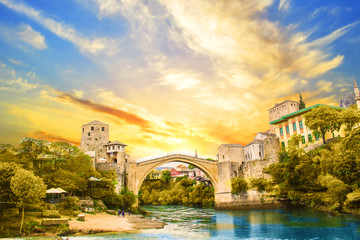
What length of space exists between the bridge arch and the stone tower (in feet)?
25.8

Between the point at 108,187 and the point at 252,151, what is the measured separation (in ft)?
72.1

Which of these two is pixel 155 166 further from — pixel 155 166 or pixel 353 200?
pixel 353 200

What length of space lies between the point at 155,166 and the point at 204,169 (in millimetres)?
7591

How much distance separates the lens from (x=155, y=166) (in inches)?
1403

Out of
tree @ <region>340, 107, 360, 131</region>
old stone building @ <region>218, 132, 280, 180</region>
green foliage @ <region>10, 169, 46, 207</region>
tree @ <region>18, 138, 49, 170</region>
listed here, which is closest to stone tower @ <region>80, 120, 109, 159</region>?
tree @ <region>18, 138, 49, 170</region>

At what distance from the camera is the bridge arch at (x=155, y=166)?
33219mm

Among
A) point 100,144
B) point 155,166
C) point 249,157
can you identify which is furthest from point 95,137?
point 249,157

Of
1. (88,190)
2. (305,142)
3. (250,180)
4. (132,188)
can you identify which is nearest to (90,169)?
(88,190)

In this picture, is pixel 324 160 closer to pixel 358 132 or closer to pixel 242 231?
pixel 358 132

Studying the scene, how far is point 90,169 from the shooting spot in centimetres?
2645

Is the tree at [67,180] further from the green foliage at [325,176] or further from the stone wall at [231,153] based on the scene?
the stone wall at [231,153]

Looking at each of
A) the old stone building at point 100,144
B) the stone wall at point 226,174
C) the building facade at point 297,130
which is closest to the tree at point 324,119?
the building facade at point 297,130

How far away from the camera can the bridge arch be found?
109ft

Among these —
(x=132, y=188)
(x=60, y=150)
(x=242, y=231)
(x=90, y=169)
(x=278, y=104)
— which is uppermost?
(x=278, y=104)
